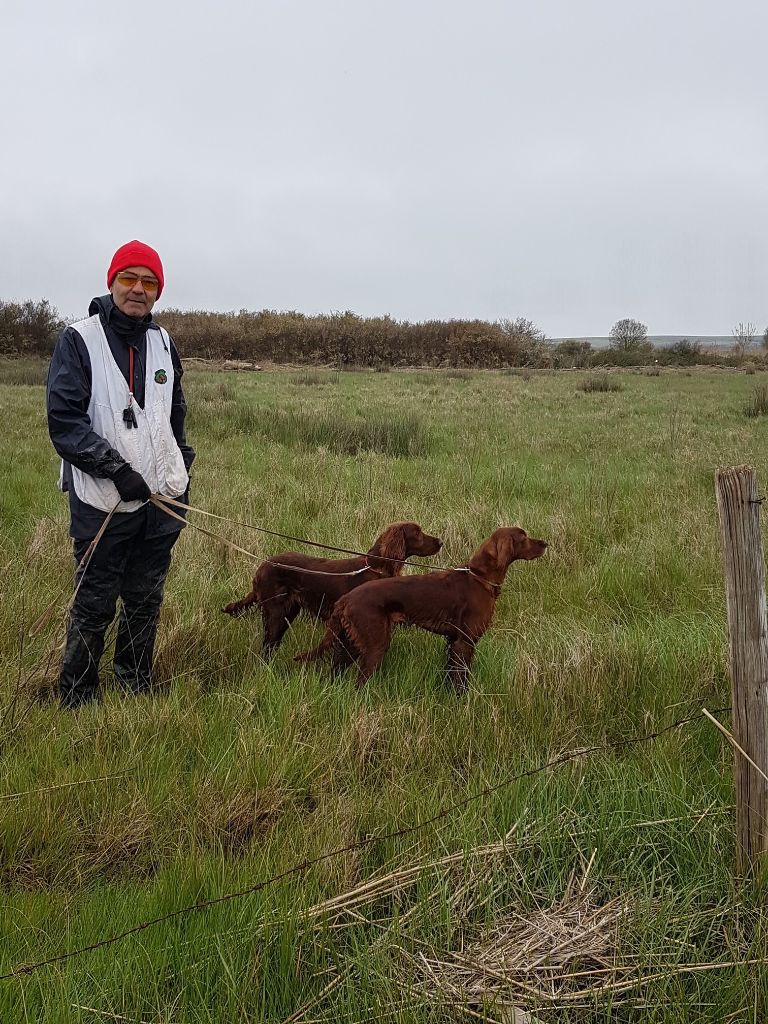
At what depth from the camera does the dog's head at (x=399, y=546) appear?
3.91 m

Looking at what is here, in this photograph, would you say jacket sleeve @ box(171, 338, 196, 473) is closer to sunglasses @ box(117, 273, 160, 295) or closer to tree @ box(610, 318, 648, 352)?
sunglasses @ box(117, 273, 160, 295)

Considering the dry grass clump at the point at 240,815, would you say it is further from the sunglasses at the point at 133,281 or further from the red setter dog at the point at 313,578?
the sunglasses at the point at 133,281

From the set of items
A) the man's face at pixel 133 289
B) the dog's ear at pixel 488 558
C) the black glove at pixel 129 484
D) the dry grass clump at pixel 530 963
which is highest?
the man's face at pixel 133 289

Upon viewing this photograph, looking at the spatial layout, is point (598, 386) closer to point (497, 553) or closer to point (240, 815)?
point (497, 553)

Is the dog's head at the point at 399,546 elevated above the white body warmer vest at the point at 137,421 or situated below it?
below

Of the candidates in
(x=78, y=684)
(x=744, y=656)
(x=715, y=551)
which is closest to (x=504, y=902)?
(x=744, y=656)

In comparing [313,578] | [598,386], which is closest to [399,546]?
[313,578]

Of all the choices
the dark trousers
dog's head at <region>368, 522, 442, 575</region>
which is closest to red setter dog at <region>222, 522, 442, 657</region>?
dog's head at <region>368, 522, 442, 575</region>

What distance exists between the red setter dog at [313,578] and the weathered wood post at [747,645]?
202 cm

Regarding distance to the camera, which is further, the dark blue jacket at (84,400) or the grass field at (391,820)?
the dark blue jacket at (84,400)

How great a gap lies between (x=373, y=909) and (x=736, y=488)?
5.41 feet

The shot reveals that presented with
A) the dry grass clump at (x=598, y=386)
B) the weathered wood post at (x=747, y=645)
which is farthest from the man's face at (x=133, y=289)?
the dry grass clump at (x=598, y=386)

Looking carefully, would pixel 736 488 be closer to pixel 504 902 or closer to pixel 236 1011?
pixel 504 902

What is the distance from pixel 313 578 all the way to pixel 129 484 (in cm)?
119
